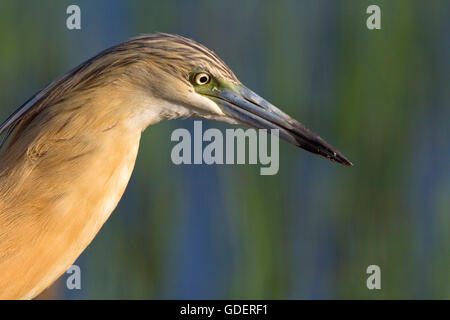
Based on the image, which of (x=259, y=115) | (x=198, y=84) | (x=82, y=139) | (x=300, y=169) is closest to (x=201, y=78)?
(x=198, y=84)

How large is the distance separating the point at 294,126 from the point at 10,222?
31.6 inches

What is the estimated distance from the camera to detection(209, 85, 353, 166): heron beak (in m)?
2.46

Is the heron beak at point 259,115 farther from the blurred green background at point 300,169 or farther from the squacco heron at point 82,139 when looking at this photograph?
the blurred green background at point 300,169

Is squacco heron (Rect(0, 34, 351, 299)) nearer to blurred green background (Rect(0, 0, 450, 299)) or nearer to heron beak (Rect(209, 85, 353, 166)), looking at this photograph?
heron beak (Rect(209, 85, 353, 166))

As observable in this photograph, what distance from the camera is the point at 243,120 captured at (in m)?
2.50

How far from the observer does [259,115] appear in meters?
2.52

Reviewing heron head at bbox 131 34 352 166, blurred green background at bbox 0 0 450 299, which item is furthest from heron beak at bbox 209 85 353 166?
blurred green background at bbox 0 0 450 299

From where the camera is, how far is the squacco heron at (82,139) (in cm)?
233

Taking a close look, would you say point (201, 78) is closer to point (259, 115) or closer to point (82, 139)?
point (259, 115)

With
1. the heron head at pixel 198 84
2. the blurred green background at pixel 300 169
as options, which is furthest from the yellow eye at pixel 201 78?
the blurred green background at pixel 300 169

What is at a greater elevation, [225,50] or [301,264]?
[225,50]

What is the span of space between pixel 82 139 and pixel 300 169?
1818 millimetres

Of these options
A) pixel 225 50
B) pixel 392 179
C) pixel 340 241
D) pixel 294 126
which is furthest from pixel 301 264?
pixel 294 126
